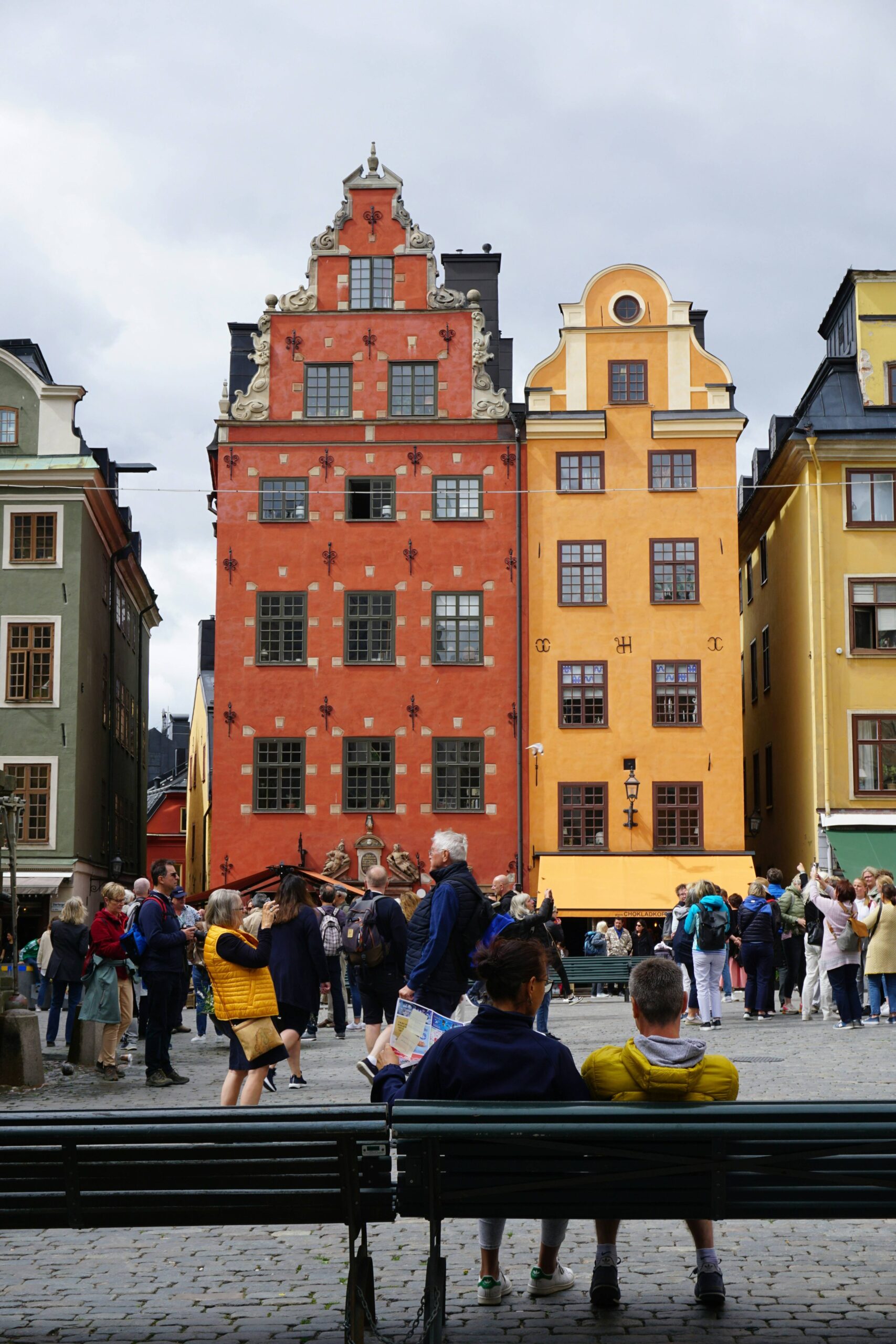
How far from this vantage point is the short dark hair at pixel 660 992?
6773 mm

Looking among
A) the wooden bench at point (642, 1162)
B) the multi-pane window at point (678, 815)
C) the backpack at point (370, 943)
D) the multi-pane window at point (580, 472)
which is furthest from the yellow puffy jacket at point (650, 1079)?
the multi-pane window at point (580, 472)

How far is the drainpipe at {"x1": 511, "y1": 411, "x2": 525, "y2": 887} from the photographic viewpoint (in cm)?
4000

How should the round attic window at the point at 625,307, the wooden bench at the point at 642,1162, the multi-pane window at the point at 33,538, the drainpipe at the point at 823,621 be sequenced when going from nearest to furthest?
the wooden bench at the point at 642,1162
the drainpipe at the point at 823,621
the multi-pane window at the point at 33,538
the round attic window at the point at 625,307

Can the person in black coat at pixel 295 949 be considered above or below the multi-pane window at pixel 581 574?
below

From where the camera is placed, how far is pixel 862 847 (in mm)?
38562

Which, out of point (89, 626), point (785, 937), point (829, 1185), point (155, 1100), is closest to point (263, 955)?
point (155, 1100)

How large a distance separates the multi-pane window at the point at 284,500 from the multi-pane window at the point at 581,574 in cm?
624

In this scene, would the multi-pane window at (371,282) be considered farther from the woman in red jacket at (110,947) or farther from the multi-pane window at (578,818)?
the woman in red jacket at (110,947)

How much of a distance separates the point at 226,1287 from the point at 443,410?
3461 cm

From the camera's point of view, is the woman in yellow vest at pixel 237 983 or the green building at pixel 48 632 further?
the green building at pixel 48 632

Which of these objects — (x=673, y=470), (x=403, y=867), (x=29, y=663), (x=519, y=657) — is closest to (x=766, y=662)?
(x=673, y=470)

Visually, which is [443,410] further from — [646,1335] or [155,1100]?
[646,1335]

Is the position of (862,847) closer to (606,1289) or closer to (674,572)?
(674,572)

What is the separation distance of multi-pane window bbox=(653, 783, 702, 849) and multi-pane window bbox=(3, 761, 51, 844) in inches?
563
